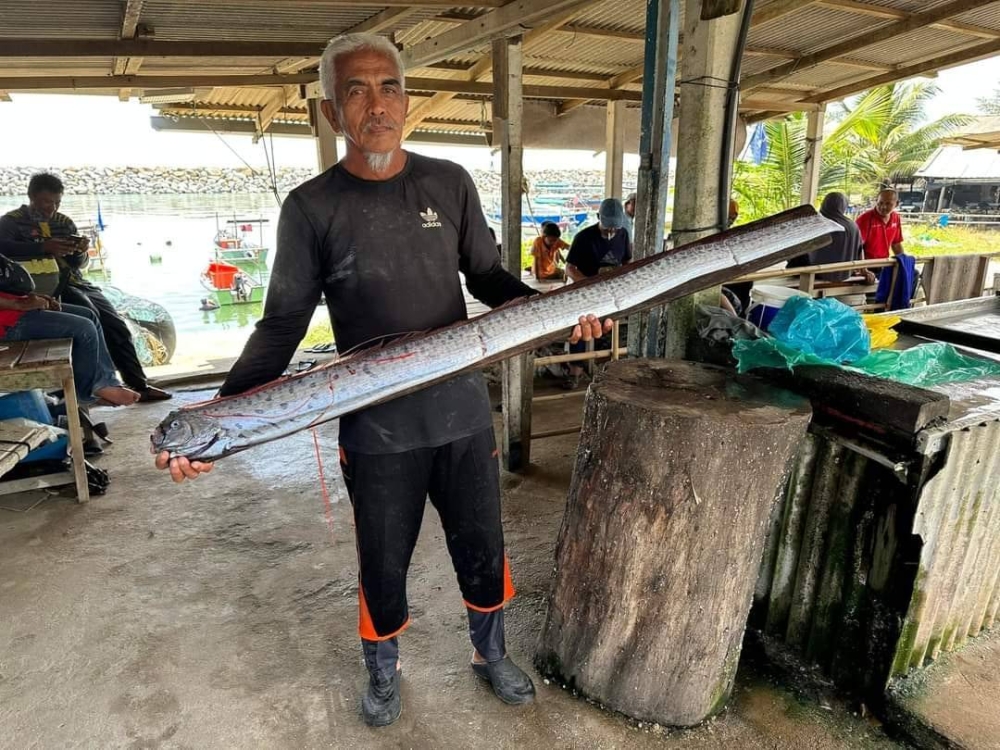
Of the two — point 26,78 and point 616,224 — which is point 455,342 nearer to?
point 616,224

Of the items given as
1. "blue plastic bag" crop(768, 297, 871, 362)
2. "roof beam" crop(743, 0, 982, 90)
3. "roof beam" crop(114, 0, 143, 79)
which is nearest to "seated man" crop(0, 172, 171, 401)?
"roof beam" crop(114, 0, 143, 79)

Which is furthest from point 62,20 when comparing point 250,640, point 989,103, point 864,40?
point 989,103

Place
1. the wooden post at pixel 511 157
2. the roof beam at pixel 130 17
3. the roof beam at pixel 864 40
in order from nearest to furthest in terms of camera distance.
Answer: the roof beam at pixel 130 17 → the wooden post at pixel 511 157 → the roof beam at pixel 864 40

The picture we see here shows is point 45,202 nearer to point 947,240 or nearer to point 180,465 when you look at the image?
point 180,465

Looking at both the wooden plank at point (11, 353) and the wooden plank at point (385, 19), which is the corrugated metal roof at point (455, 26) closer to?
the wooden plank at point (385, 19)

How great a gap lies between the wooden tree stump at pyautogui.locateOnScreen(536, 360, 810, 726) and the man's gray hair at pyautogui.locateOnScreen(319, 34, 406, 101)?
3.89 ft

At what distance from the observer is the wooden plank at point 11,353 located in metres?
3.45

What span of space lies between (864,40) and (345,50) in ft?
16.4

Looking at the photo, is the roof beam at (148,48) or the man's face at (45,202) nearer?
the roof beam at (148,48)

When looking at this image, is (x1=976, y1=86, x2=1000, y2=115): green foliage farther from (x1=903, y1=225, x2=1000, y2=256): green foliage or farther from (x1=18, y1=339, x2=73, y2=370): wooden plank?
(x1=18, y1=339, x2=73, y2=370): wooden plank

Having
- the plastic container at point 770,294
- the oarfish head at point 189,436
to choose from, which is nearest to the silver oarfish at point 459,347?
the oarfish head at point 189,436

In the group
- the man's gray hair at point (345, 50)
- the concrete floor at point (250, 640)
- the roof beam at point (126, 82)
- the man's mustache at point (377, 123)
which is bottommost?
the concrete floor at point (250, 640)

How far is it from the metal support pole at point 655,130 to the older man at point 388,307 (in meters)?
1.05

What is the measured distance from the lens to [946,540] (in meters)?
2.02
